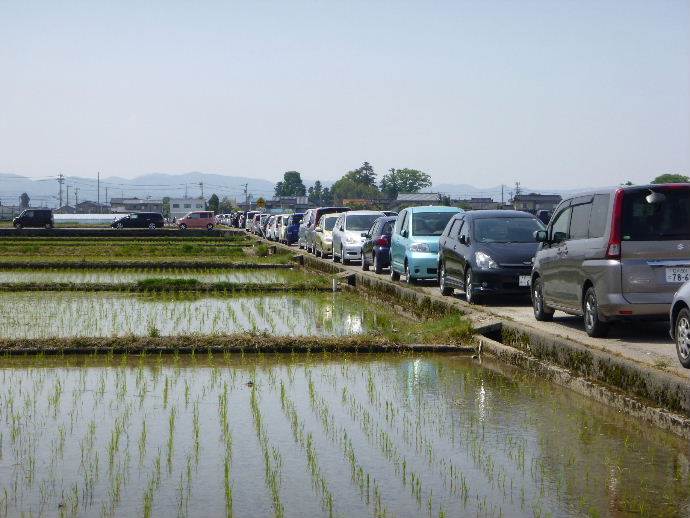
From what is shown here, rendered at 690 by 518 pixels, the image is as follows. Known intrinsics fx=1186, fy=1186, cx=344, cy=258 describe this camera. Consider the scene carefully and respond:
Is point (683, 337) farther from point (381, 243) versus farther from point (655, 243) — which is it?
point (381, 243)

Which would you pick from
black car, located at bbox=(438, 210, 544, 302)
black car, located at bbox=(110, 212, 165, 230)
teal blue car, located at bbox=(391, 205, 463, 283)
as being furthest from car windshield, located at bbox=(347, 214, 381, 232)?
black car, located at bbox=(110, 212, 165, 230)

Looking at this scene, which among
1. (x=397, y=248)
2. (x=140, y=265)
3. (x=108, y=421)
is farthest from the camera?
(x=140, y=265)

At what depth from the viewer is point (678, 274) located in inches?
484

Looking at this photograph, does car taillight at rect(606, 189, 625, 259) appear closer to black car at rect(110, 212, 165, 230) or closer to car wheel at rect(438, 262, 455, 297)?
car wheel at rect(438, 262, 455, 297)

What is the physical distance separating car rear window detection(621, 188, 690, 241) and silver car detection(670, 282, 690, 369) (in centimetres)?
153

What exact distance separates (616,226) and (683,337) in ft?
6.80

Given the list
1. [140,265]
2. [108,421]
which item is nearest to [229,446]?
[108,421]

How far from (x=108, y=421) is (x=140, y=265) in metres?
24.5

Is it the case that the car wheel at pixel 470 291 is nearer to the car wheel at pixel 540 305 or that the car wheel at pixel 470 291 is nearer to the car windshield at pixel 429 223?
the car wheel at pixel 540 305

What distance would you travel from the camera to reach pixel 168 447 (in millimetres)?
8125

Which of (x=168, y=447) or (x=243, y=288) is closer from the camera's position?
(x=168, y=447)

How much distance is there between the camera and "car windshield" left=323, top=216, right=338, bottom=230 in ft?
120

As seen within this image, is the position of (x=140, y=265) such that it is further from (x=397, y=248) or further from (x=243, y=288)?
(x=397, y=248)

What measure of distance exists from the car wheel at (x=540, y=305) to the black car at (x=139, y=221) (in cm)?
7463
